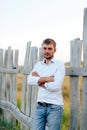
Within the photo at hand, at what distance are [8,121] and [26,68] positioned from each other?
6.41 ft

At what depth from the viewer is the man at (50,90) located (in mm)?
5078

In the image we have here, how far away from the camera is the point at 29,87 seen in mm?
7645

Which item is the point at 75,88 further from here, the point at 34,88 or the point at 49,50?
the point at 34,88

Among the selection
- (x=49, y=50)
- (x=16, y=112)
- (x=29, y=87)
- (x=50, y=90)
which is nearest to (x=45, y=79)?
(x=50, y=90)

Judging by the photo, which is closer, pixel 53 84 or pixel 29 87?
pixel 53 84

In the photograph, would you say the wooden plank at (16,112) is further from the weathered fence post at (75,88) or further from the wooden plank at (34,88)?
the weathered fence post at (75,88)

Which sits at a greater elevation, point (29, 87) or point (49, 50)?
point (49, 50)

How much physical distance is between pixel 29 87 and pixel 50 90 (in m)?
2.55

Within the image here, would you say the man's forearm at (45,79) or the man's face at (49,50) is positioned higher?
the man's face at (49,50)

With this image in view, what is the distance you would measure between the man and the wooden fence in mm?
484

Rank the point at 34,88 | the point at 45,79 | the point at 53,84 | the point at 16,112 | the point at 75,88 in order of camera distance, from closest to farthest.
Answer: the point at 53,84 → the point at 45,79 → the point at 75,88 → the point at 34,88 → the point at 16,112

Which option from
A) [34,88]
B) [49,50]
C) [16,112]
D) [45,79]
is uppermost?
[49,50]

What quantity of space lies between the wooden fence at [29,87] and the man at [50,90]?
0.48 meters

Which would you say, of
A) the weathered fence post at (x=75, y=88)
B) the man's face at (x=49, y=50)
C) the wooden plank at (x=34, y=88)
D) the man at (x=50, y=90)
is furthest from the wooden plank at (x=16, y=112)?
the man's face at (x=49, y=50)
